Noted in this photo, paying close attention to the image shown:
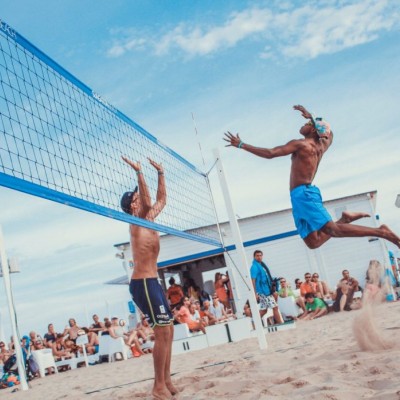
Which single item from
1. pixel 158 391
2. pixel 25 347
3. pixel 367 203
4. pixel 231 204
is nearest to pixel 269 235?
pixel 367 203

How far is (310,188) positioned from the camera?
197 inches

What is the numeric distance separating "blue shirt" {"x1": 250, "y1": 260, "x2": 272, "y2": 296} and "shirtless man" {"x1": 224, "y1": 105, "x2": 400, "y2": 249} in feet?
16.0

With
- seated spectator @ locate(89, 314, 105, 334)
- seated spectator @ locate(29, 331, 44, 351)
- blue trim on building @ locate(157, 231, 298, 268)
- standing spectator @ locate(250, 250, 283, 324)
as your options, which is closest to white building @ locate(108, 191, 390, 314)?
blue trim on building @ locate(157, 231, 298, 268)

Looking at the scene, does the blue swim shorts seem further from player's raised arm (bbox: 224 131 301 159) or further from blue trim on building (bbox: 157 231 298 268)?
blue trim on building (bbox: 157 231 298 268)

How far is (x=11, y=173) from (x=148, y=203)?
132cm

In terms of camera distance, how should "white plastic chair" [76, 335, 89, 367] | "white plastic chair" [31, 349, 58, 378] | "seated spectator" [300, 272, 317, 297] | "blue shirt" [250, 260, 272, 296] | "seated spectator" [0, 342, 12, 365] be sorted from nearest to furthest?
"blue shirt" [250, 260, 272, 296] < "white plastic chair" [31, 349, 58, 378] < "white plastic chair" [76, 335, 89, 367] < "seated spectator" [0, 342, 12, 365] < "seated spectator" [300, 272, 317, 297]

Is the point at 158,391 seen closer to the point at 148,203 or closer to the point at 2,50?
the point at 148,203

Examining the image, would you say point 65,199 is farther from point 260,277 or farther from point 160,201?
point 260,277

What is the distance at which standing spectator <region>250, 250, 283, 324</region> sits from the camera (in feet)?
32.7

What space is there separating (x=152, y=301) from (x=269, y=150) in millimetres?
1673

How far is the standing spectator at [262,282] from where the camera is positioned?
996 centimetres

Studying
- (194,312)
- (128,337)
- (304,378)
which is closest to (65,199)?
(304,378)

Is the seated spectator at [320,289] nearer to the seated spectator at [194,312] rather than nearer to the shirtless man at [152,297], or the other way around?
the seated spectator at [194,312]

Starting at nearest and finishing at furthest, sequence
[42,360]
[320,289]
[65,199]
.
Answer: [65,199], [42,360], [320,289]
